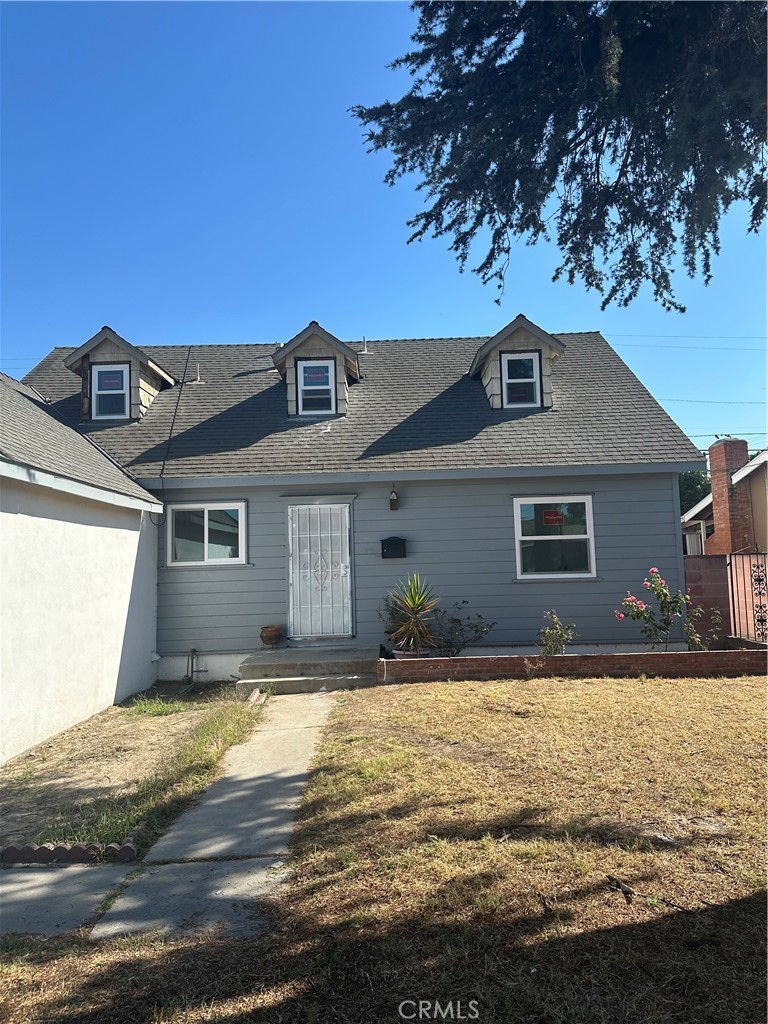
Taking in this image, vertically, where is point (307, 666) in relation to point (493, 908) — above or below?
above

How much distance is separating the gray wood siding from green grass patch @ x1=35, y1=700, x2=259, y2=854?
4088mm

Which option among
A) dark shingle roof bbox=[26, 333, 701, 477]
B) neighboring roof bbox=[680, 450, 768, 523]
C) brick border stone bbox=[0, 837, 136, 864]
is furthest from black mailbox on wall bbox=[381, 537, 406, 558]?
neighboring roof bbox=[680, 450, 768, 523]

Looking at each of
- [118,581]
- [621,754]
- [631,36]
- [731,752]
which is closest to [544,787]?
[621,754]

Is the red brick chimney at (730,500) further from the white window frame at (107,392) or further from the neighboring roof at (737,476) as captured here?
the white window frame at (107,392)

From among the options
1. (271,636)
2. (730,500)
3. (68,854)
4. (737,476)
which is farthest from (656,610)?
(730,500)

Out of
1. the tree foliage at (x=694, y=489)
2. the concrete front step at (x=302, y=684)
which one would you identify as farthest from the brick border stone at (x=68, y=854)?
the tree foliage at (x=694, y=489)

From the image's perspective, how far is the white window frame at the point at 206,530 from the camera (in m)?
10.3

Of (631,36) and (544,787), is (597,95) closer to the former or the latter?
(631,36)

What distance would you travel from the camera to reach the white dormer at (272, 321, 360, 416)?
11.7 m

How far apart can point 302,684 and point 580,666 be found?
146 inches

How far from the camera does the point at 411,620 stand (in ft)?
30.6

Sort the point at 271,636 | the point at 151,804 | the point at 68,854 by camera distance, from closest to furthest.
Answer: the point at 68,854 → the point at 151,804 → the point at 271,636

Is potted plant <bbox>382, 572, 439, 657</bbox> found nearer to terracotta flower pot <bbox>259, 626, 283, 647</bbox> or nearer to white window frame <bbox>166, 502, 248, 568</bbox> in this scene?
terracotta flower pot <bbox>259, 626, 283, 647</bbox>

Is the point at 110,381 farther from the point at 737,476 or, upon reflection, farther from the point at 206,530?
the point at 737,476
